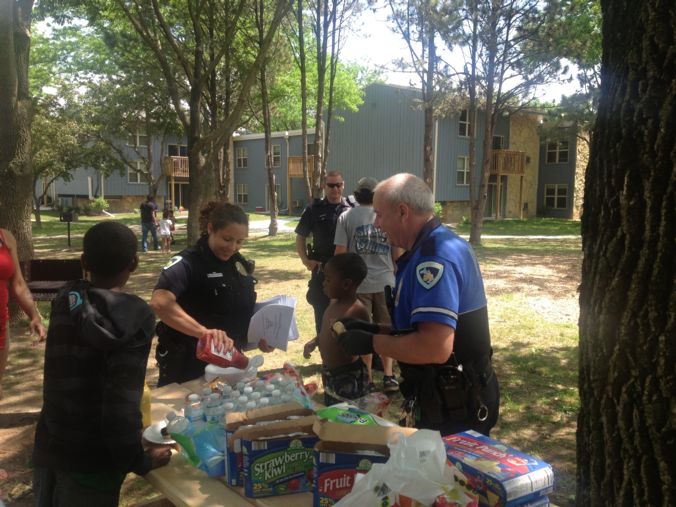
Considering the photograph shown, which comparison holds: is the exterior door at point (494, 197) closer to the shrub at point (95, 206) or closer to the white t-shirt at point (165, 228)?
the white t-shirt at point (165, 228)

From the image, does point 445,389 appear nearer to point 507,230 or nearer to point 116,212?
point 507,230

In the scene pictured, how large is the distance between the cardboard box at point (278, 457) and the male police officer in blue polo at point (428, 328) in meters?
0.45

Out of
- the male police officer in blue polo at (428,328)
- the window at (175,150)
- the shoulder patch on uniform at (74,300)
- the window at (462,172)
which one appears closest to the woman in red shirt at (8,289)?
the shoulder patch on uniform at (74,300)

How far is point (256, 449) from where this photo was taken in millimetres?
1908

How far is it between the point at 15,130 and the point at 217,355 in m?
6.07

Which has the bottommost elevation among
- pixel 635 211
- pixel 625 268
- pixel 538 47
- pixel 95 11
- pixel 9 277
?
pixel 9 277

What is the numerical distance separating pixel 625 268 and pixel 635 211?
6.2 inches

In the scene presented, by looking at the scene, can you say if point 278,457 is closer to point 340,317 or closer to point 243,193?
point 340,317

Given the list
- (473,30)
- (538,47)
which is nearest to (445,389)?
(473,30)

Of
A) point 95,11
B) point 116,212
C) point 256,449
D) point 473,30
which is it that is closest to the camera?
point 256,449

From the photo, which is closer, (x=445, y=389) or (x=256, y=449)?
(x=256, y=449)

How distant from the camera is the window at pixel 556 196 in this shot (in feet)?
112

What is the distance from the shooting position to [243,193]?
4131cm

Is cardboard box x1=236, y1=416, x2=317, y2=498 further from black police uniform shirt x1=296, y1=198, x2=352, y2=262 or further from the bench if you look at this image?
the bench
